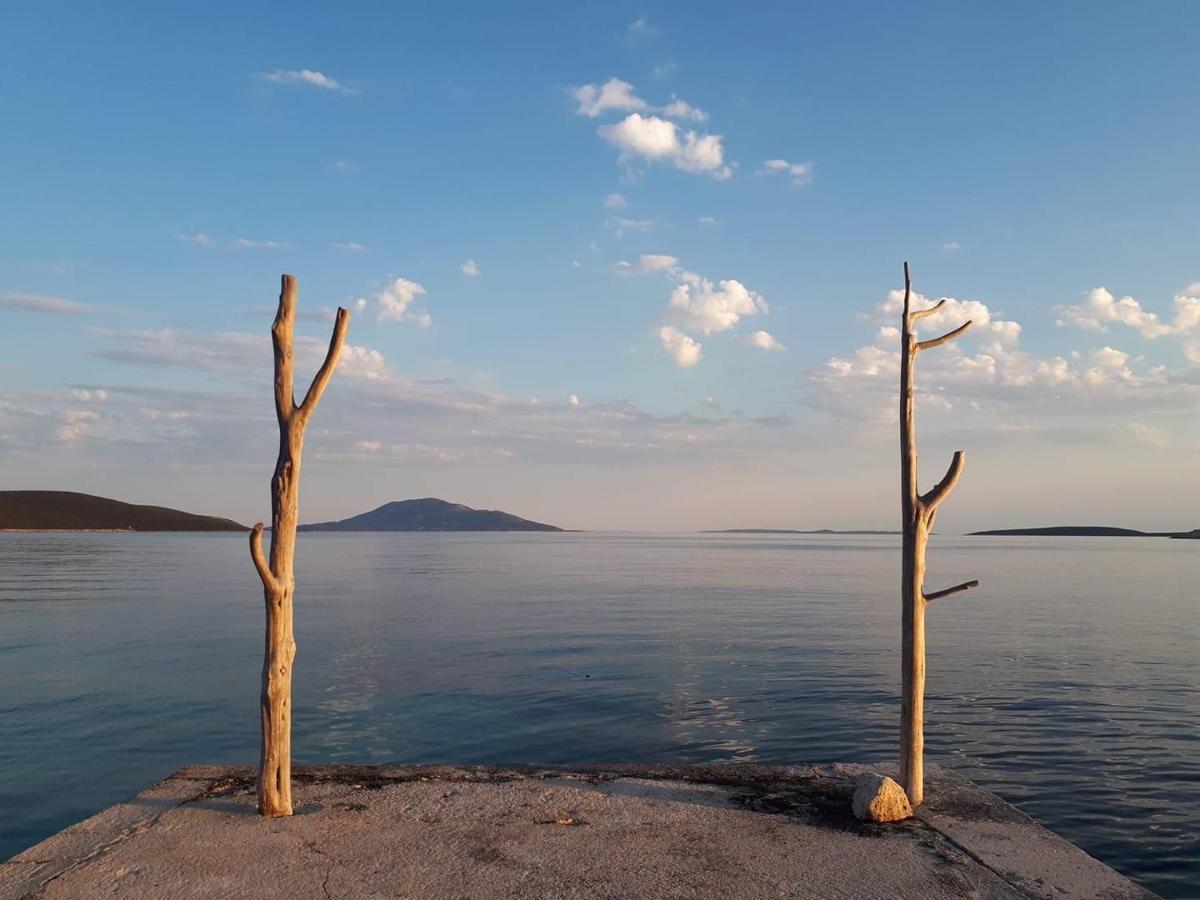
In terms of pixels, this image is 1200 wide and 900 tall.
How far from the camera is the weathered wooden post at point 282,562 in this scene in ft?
29.3

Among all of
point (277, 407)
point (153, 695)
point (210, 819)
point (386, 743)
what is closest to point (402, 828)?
point (210, 819)

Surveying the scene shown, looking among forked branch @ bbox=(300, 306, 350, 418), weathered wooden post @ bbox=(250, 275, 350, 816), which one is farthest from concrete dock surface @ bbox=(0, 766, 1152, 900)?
forked branch @ bbox=(300, 306, 350, 418)

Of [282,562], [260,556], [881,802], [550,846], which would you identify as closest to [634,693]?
[881,802]

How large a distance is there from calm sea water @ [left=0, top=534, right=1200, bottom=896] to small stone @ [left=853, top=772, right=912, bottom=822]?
120 inches

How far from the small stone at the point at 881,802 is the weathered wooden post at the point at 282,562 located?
6.15m

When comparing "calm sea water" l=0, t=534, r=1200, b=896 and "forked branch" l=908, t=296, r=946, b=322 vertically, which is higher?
"forked branch" l=908, t=296, r=946, b=322

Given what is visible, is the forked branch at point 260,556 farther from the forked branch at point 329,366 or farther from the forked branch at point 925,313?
the forked branch at point 925,313

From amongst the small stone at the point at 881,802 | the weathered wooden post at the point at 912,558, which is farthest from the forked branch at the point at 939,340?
Result: the small stone at the point at 881,802

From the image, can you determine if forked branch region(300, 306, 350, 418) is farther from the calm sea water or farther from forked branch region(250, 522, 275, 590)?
the calm sea water

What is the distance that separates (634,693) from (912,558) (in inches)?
445

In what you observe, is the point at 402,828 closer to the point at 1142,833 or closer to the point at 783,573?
the point at 1142,833

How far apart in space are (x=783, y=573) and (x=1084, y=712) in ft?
162

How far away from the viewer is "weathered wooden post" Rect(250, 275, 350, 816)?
29.3 ft

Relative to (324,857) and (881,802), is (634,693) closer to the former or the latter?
(881,802)
